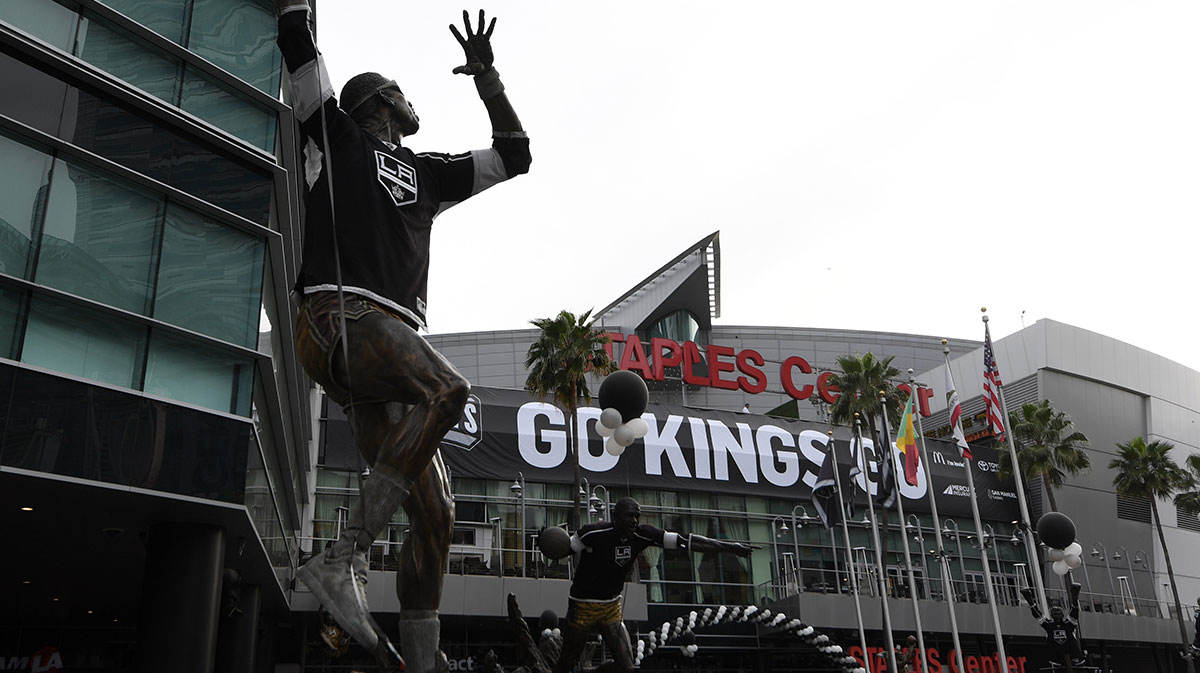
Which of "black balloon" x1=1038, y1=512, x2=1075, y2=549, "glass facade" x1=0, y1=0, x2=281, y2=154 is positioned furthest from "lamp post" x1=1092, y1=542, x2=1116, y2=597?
"glass facade" x1=0, y1=0, x2=281, y2=154

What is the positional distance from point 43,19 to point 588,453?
32.6 metres

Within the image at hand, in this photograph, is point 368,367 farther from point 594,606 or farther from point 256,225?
point 256,225

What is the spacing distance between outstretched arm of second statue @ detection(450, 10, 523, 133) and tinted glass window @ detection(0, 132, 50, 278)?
29.2 ft

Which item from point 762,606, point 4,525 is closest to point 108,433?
point 4,525

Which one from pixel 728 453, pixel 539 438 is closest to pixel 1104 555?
pixel 728 453

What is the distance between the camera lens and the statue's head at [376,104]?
13.8 ft

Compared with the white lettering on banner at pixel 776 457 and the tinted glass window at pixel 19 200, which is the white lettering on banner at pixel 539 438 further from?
the tinted glass window at pixel 19 200

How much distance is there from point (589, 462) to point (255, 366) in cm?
2928

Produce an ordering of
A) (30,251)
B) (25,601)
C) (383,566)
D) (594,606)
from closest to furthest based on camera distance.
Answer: (594,606), (30,251), (25,601), (383,566)

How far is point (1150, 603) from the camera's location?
52.9 m

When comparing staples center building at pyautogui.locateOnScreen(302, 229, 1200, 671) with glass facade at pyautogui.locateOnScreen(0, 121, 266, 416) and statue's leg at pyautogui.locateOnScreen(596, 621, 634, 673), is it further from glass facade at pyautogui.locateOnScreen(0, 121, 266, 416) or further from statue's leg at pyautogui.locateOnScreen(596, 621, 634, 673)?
statue's leg at pyautogui.locateOnScreen(596, 621, 634, 673)

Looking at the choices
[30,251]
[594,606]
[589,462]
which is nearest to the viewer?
[594,606]

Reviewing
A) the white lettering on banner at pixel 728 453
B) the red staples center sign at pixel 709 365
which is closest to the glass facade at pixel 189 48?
the white lettering on banner at pixel 728 453

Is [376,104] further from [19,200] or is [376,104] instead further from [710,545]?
[19,200]
